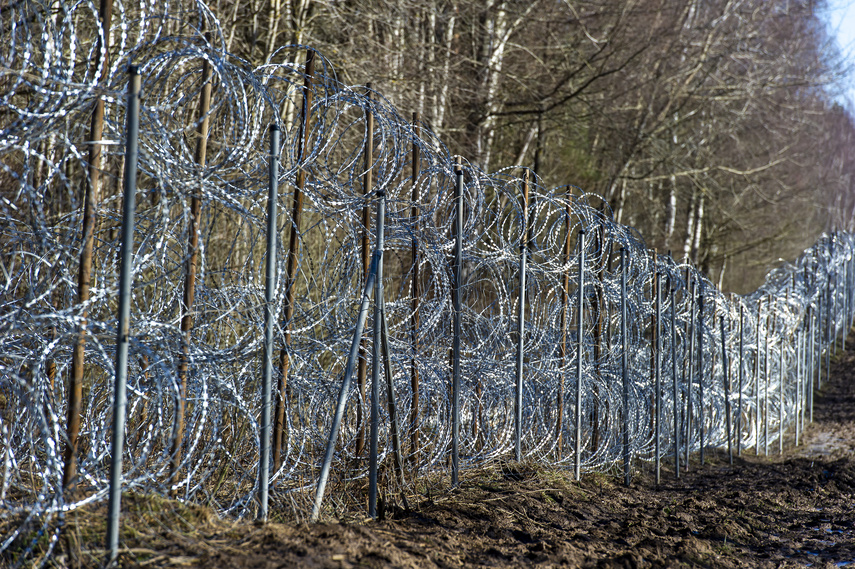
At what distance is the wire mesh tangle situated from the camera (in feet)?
11.3

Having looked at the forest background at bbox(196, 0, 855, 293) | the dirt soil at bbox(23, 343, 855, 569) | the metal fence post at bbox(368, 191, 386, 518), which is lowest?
the dirt soil at bbox(23, 343, 855, 569)

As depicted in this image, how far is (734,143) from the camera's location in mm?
22922

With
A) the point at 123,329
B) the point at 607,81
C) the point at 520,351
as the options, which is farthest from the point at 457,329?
the point at 607,81

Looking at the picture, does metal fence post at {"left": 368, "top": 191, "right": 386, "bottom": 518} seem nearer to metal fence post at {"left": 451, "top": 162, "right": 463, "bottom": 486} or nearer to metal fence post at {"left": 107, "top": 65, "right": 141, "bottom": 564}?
Answer: metal fence post at {"left": 451, "top": 162, "right": 463, "bottom": 486}

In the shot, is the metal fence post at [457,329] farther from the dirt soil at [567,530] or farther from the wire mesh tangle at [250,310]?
the dirt soil at [567,530]

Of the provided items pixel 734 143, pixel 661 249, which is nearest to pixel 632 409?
pixel 661 249

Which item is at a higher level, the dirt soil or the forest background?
the forest background

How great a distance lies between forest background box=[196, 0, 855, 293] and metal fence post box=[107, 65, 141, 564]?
732cm

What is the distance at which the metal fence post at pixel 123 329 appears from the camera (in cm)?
295

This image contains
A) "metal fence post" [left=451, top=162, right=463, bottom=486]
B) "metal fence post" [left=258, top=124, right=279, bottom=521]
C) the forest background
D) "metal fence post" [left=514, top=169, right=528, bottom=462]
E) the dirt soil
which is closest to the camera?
the dirt soil

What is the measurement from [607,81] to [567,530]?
44.4 ft

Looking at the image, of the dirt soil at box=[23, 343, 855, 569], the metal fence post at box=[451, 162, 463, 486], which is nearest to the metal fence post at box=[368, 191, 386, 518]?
the dirt soil at box=[23, 343, 855, 569]

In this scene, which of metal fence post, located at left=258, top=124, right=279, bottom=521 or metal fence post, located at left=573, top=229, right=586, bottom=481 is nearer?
A: metal fence post, located at left=258, top=124, right=279, bottom=521

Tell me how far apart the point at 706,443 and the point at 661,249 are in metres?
13.8
